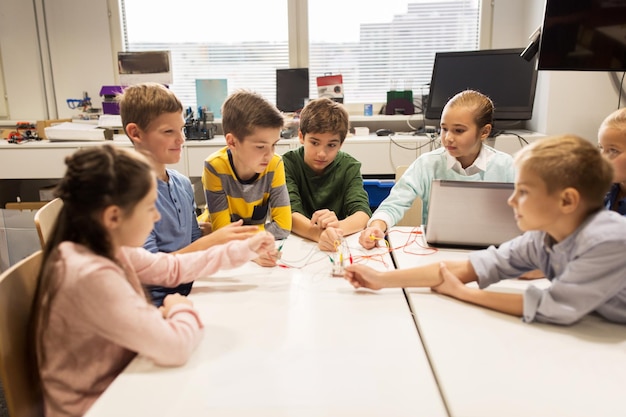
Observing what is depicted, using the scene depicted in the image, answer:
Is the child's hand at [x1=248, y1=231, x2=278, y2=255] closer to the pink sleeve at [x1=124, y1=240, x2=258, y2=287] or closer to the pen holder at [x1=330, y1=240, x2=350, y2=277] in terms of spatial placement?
the pink sleeve at [x1=124, y1=240, x2=258, y2=287]

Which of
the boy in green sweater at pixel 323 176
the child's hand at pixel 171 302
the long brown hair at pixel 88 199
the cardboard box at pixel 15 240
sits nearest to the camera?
the long brown hair at pixel 88 199

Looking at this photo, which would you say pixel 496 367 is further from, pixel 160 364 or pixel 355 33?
pixel 355 33

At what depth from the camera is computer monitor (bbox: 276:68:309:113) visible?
3648mm

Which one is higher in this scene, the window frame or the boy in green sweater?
the window frame

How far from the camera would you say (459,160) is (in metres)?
1.81

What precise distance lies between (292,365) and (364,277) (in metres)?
0.37

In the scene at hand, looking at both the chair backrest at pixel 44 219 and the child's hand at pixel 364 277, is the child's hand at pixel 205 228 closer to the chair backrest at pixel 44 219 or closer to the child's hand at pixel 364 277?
the chair backrest at pixel 44 219

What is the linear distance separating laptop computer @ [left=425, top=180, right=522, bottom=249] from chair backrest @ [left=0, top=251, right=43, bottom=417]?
104 cm

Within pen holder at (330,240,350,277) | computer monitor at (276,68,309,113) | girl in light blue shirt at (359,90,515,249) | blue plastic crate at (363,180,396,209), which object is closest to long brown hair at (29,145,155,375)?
pen holder at (330,240,350,277)

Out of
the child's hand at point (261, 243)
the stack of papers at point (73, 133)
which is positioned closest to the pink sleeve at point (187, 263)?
the child's hand at point (261, 243)

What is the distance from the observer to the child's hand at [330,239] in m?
1.43

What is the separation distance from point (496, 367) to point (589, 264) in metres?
0.29

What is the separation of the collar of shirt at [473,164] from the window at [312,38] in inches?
88.7

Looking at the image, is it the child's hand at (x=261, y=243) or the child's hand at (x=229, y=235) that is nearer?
the child's hand at (x=261, y=243)
